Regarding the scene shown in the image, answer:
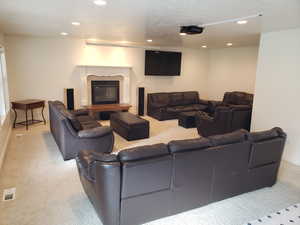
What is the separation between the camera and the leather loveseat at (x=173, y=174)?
214 cm

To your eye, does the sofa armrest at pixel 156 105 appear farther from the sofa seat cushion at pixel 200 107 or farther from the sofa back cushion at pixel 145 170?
the sofa back cushion at pixel 145 170

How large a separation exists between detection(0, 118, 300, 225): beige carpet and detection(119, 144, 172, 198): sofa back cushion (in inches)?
19.9

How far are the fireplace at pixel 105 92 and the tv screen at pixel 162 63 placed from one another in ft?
4.11

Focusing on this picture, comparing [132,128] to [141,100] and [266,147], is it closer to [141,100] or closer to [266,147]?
[141,100]

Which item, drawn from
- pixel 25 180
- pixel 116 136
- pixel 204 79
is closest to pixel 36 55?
pixel 116 136

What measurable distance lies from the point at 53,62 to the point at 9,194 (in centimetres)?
451

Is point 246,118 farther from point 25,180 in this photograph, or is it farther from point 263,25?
point 25,180

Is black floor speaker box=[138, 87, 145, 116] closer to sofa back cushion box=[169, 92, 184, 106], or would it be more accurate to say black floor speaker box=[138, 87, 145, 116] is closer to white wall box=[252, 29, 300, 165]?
sofa back cushion box=[169, 92, 184, 106]

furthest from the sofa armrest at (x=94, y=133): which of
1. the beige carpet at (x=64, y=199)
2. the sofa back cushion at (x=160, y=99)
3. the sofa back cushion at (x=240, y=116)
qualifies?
the sofa back cushion at (x=160, y=99)

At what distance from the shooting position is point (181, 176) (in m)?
2.39

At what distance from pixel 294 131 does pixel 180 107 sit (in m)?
4.06

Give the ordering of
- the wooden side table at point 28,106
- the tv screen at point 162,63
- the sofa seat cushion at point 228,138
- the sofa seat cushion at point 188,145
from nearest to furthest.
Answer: the sofa seat cushion at point 188,145 < the sofa seat cushion at point 228,138 < the wooden side table at point 28,106 < the tv screen at point 162,63

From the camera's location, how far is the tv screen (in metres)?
7.68

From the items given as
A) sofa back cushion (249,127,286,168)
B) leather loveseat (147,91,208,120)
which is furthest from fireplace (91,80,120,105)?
sofa back cushion (249,127,286,168)
